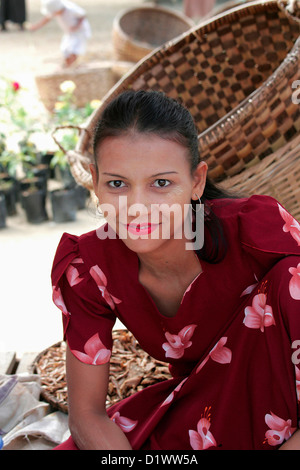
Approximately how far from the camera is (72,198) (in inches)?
143

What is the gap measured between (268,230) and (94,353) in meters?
0.46

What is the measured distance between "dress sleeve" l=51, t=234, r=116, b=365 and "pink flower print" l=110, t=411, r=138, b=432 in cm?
16

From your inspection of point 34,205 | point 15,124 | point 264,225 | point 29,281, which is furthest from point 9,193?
point 264,225

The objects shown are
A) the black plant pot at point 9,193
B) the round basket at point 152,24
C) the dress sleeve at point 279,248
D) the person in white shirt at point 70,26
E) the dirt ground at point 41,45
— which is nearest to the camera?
the dress sleeve at point 279,248

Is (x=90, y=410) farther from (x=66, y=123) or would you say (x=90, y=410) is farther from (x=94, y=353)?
(x=66, y=123)

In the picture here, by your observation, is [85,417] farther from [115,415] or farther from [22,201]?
[22,201]

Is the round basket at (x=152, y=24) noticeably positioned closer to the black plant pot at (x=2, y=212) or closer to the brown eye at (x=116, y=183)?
the black plant pot at (x=2, y=212)

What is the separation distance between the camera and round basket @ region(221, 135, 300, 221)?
1886 mm

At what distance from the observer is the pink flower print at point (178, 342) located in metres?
1.39

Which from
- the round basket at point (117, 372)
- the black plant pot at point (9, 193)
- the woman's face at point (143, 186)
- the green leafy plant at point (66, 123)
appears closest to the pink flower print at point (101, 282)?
the woman's face at point (143, 186)

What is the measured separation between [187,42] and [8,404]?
1.82 metres

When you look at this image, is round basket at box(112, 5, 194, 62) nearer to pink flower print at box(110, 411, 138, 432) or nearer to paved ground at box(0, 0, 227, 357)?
paved ground at box(0, 0, 227, 357)

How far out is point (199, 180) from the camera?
4.49 ft

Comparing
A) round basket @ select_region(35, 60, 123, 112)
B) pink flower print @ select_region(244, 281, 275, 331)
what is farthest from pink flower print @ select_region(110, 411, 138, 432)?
round basket @ select_region(35, 60, 123, 112)
